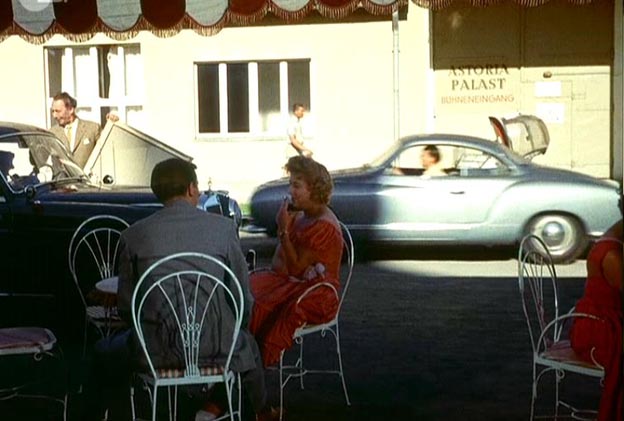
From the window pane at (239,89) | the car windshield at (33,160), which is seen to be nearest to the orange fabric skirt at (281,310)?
the car windshield at (33,160)

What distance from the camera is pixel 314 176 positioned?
241 inches

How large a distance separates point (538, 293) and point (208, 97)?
48.8 feet

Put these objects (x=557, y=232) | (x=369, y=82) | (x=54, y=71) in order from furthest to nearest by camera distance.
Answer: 1. (x=54, y=71)
2. (x=369, y=82)
3. (x=557, y=232)

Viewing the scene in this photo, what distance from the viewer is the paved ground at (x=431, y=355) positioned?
6441 millimetres

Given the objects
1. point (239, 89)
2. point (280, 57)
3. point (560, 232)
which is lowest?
point (560, 232)

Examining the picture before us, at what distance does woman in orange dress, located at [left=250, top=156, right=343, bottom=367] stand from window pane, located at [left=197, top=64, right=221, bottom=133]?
14076mm

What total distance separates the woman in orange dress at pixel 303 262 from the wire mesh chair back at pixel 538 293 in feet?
3.39

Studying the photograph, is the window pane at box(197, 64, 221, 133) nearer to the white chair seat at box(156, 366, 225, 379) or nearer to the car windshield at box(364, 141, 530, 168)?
the car windshield at box(364, 141, 530, 168)

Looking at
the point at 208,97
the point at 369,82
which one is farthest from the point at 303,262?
the point at 208,97

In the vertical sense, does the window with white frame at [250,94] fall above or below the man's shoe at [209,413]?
above

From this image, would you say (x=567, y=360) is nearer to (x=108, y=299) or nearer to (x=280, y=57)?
(x=108, y=299)

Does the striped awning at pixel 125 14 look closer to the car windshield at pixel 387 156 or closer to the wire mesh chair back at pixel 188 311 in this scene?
the wire mesh chair back at pixel 188 311

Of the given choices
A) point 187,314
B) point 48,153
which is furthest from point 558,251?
point 187,314

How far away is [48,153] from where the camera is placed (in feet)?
30.8
